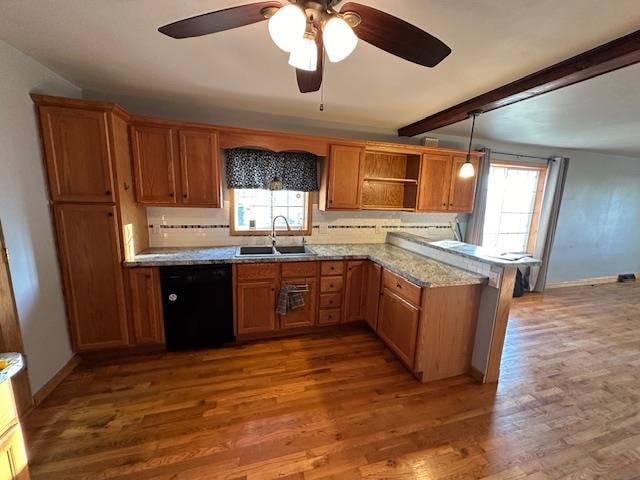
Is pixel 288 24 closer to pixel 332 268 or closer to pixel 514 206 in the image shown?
pixel 332 268

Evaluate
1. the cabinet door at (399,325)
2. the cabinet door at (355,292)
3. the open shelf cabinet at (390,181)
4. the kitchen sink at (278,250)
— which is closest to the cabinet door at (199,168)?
the kitchen sink at (278,250)

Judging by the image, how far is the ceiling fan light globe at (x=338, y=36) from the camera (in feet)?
3.21

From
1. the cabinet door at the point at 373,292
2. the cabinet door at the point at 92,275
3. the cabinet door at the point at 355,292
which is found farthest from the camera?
the cabinet door at the point at 355,292

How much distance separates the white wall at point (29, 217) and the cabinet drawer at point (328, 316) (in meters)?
2.22

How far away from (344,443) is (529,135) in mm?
4014

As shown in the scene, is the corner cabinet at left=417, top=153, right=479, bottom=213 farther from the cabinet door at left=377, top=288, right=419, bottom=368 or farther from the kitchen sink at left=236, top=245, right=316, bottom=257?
the kitchen sink at left=236, top=245, right=316, bottom=257

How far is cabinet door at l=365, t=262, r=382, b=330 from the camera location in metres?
2.84

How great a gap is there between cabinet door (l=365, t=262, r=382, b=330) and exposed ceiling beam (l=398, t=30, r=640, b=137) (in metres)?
1.69

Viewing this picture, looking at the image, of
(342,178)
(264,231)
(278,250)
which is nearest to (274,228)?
(264,231)

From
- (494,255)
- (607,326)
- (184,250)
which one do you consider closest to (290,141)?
(184,250)

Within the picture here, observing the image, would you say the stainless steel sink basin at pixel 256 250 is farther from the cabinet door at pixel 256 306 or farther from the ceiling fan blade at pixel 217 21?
Result: the ceiling fan blade at pixel 217 21

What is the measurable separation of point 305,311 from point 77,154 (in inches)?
92.7

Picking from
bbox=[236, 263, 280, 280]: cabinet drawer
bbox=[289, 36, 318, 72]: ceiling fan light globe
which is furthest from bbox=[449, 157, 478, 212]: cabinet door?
bbox=[289, 36, 318, 72]: ceiling fan light globe

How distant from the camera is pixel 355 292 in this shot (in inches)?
118
